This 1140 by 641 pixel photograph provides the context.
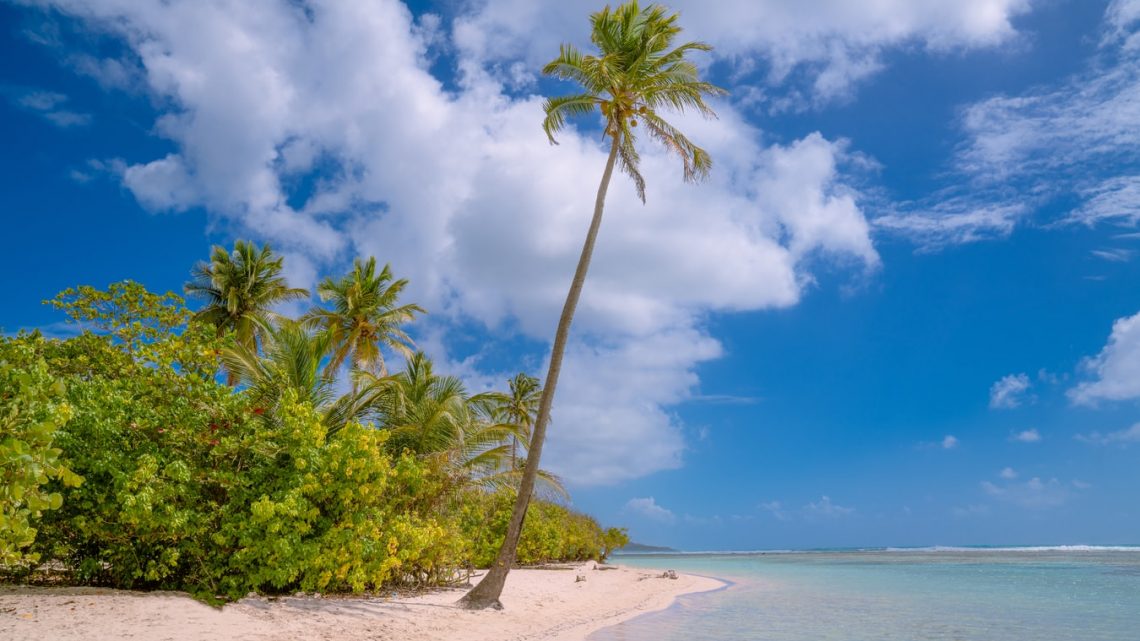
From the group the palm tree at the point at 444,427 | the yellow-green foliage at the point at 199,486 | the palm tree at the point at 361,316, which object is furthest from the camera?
the palm tree at the point at 361,316

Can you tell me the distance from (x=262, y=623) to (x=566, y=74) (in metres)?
11.5

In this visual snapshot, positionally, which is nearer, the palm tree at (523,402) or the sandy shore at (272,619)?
the sandy shore at (272,619)

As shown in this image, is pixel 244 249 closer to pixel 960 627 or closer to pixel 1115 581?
pixel 960 627

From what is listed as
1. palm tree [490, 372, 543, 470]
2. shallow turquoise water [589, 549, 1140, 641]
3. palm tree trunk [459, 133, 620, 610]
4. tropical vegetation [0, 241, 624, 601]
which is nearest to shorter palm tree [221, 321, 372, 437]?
tropical vegetation [0, 241, 624, 601]

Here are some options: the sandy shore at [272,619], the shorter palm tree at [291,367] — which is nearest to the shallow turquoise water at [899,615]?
the sandy shore at [272,619]

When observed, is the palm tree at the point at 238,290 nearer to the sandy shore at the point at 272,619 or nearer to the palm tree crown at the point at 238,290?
the palm tree crown at the point at 238,290

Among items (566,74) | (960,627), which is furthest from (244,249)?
(960,627)

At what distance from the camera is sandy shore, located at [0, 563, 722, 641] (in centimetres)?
758

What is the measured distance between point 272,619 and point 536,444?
530cm

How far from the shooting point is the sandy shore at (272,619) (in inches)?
299

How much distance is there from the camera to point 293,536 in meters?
9.67

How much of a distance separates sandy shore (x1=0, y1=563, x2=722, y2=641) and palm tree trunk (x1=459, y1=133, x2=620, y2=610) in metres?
0.42

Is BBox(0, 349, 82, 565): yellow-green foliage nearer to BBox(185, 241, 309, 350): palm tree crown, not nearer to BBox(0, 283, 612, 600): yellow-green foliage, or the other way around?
BBox(0, 283, 612, 600): yellow-green foliage

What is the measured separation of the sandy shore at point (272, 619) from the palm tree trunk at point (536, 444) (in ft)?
1.38
